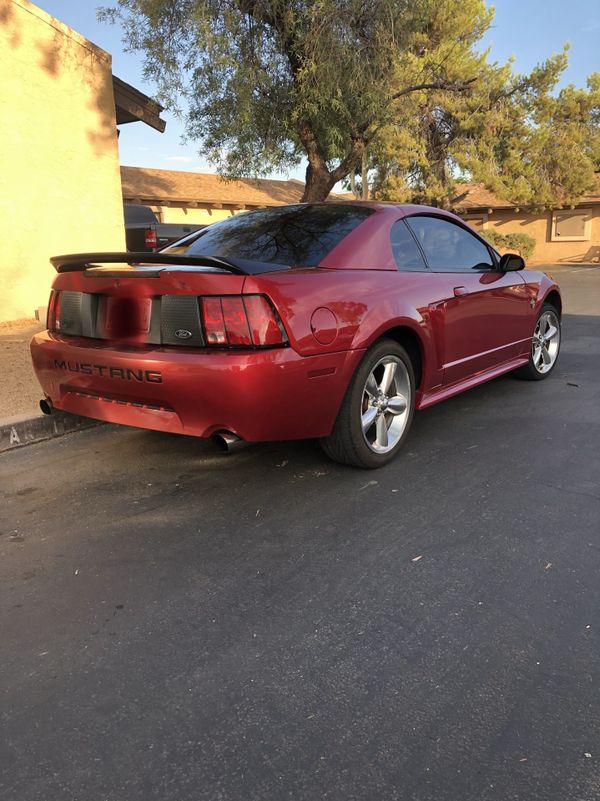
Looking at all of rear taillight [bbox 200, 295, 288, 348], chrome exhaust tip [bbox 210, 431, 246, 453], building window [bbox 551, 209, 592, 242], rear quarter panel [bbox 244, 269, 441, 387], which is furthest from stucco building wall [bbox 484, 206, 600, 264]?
chrome exhaust tip [bbox 210, 431, 246, 453]

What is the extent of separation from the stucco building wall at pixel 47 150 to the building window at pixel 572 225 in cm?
2536

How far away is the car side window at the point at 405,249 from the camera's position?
396cm

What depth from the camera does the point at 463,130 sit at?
72.8ft

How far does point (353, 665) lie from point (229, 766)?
0.56 metres

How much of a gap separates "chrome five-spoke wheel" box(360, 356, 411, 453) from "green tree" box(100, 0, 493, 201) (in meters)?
6.13

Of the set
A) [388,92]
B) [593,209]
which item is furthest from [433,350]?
[593,209]

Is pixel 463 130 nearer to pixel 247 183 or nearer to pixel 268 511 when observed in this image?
pixel 247 183

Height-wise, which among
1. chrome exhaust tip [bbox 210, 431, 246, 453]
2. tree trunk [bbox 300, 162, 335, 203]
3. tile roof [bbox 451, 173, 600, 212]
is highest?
tile roof [bbox 451, 173, 600, 212]

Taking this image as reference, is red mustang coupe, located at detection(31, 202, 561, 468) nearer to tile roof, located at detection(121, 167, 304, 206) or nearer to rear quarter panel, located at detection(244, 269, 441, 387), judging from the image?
rear quarter panel, located at detection(244, 269, 441, 387)

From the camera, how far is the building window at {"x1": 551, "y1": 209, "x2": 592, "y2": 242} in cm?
2930

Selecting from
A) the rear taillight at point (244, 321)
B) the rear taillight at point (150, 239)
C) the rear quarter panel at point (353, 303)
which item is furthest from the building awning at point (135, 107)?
the rear taillight at point (244, 321)

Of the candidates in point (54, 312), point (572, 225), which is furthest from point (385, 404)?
point (572, 225)

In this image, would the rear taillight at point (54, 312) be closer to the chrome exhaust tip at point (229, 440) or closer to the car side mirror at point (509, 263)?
the chrome exhaust tip at point (229, 440)

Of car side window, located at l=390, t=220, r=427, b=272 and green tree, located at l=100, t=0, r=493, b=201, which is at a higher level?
green tree, located at l=100, t=0, r=493, b=201
